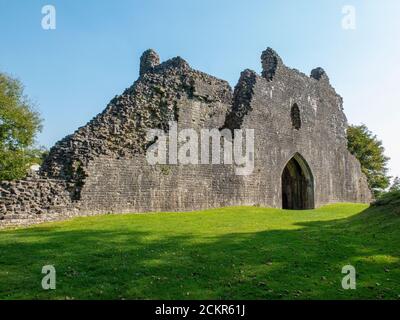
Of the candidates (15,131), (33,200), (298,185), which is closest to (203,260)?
(33,200)

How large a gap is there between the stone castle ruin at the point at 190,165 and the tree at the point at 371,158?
Result: 2278 centimetres

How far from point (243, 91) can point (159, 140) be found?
804 centimetres

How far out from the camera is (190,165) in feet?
66.3

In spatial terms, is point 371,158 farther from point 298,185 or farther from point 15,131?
point 15,131

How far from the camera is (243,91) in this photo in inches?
992

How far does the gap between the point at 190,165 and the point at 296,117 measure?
12262 mm

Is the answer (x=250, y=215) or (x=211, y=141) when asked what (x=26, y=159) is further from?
(x=250, y=215)

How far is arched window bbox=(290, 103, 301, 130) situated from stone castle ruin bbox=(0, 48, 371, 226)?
0.07 m

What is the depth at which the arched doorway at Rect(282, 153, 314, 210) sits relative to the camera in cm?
3039

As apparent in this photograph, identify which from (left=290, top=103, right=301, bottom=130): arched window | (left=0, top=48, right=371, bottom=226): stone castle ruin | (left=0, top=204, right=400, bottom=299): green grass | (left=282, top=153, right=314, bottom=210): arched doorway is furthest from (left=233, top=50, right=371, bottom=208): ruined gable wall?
(left=0, top=204, right=400, bottom=299): green grass

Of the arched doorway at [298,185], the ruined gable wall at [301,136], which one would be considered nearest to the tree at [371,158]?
the ruined gable wall at [301,136]

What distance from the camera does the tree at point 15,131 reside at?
34469 millimetres
